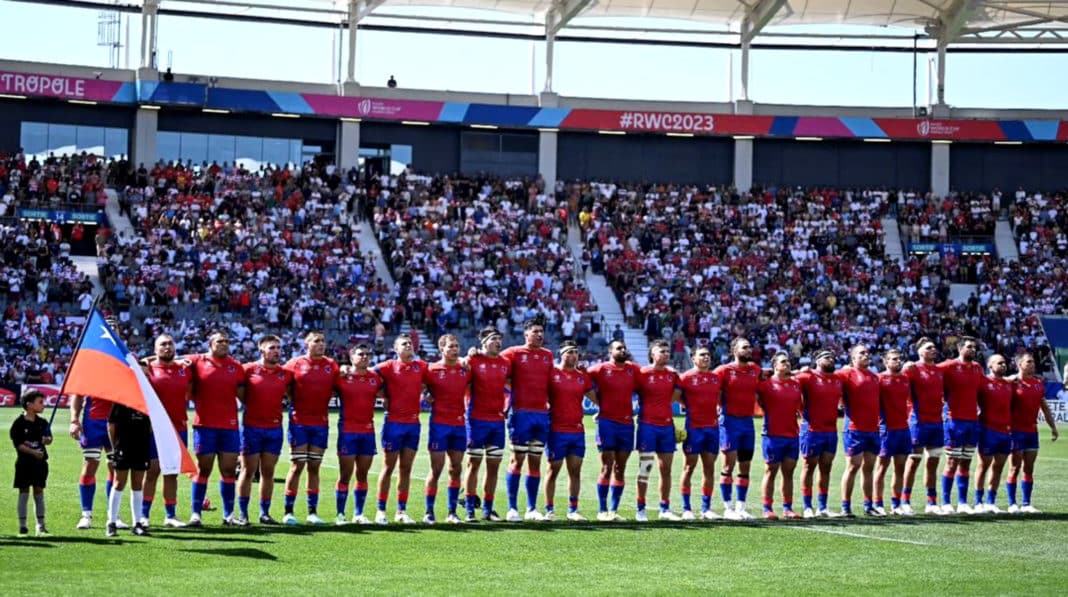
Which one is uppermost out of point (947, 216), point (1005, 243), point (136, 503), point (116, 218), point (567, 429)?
point (947, 216)

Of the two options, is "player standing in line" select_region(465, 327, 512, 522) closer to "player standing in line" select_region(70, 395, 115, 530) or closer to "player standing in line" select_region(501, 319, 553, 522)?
"player standing in line" select_region(501, 319, 553, 522)

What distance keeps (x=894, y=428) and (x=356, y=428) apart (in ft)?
21.9

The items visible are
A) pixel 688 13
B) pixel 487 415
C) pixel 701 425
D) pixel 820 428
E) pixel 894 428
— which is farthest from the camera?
pixel 688 13

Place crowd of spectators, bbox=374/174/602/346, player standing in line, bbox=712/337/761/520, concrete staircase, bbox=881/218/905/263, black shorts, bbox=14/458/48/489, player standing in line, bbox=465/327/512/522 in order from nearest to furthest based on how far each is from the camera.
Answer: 1. black shorts, bbox=14/458/48/489
2. player standing in line, bbox=465/327/512/522
3. player standing in line, bbox=712/337/761/520
4. crowd of spectators, bbox=374/174/602/346
5. concrete staircase, bbox=881/218/905/263

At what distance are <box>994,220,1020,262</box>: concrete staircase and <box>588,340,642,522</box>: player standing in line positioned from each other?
3747 centimetres

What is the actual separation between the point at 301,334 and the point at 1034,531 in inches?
1093

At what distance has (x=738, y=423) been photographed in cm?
1734

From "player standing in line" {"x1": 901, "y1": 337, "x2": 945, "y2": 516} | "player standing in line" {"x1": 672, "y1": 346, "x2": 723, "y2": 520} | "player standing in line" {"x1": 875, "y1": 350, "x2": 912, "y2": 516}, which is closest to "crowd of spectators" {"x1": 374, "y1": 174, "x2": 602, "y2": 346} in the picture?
"player standing in line" {"x1": 901, "y1": 337, "x2": 945, "y2": 516}

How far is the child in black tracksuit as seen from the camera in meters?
14.4

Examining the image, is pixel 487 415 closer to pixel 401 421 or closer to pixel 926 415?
pixel 401 421

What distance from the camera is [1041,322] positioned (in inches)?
1875

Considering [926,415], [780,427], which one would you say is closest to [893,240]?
[926,415]

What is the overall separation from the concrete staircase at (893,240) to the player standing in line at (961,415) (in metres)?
32.7

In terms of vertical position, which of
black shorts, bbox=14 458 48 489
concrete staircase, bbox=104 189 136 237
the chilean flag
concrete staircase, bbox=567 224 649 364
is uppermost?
concrete staircase, bbox=104 189 136 237
